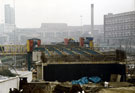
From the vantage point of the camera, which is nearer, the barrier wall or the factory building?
the barrier wall

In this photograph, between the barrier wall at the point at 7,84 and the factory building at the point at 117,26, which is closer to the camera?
the barrier wall at the point at 7,84

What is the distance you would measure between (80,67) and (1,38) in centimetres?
5233

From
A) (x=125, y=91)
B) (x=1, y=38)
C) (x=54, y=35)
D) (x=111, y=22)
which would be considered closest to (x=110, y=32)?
(x=111, y=22)

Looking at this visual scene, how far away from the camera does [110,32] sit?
5200cm

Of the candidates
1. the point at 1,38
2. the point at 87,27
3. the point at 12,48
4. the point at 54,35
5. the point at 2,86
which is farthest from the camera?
the point at 87,27

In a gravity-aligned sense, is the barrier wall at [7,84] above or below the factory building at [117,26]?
below

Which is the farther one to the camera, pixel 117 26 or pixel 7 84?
pixel 117 26

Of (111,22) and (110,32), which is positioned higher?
(111,22)

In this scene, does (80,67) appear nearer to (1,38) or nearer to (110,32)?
(110,32)

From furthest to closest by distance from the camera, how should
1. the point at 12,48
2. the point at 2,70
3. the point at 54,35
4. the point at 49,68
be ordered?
the point at 54,35
the point at 12,48
the point at 49,68
the point at 2,70

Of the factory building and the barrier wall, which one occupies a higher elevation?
the factory building

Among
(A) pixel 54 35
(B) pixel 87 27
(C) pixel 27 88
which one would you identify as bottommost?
(C) pixel 27 88

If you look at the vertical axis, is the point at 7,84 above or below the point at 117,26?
below

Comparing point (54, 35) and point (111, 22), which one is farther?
point (54, 35)
